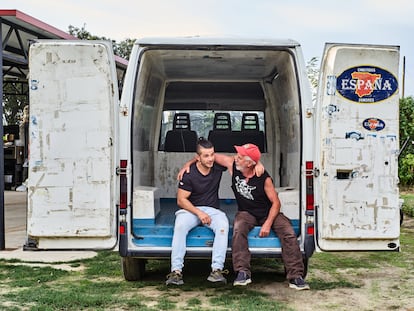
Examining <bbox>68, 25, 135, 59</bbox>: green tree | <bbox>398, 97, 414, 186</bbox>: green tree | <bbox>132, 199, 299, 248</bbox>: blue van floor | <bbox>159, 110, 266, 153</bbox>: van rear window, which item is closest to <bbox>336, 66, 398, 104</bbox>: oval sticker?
<bbox>132, 199, 299, 248</bbox>: blue van floor

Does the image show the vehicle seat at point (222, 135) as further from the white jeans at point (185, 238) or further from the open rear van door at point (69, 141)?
the open rear van door at point (69, 141)

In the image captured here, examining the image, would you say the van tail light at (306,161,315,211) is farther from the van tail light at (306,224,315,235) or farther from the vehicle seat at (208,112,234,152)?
the vehicle seat at (208,112,234,152)

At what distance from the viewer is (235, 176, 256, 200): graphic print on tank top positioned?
18.1 ft

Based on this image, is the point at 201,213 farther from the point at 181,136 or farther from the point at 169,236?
the point at 181,136

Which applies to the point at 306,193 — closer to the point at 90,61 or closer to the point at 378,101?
the point at 378,101

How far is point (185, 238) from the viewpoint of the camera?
201 inches

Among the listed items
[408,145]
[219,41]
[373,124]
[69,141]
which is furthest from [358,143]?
[408,145]

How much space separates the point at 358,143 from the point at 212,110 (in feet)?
10.9

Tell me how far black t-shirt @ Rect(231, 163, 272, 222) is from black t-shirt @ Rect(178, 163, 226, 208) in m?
0.25

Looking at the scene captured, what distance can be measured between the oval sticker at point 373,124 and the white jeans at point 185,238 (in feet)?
4.62

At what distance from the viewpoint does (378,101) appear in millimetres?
4859

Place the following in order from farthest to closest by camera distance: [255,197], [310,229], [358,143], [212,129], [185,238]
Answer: [212,129] → [255,197] → [185,238] → [310,229] → [358,143]

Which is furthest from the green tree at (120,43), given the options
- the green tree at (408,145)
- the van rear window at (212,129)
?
the van rear window at (212,129)

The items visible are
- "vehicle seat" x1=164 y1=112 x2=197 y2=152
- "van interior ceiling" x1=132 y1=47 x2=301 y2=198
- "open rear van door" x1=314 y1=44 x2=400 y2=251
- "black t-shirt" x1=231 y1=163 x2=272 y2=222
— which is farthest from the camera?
"vehicle seat" x1=164 y1=112 x2=197 y2=152
